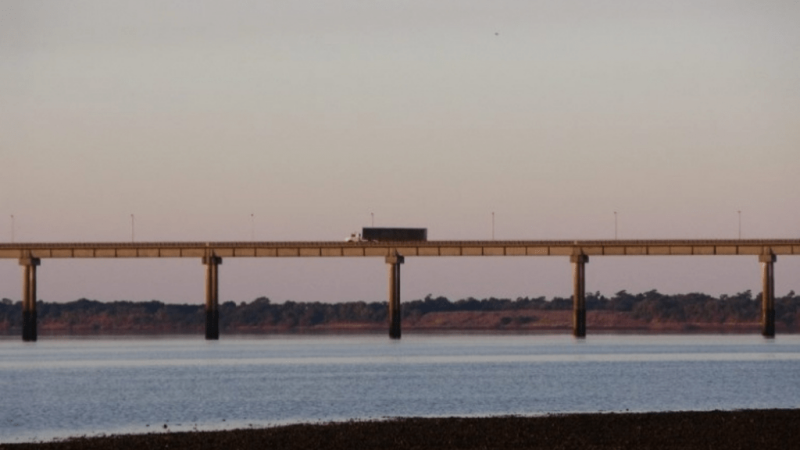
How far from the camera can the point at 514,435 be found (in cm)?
4762

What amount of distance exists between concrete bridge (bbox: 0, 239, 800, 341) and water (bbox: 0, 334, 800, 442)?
682 inches

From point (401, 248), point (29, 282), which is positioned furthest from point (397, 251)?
point (29, 282)

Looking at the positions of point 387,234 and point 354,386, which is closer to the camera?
point 354,386

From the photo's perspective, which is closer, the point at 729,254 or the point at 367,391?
the point at 367,391

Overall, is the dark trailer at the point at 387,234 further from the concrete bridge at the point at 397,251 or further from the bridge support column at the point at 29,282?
the bridge support column at the point at 29,282

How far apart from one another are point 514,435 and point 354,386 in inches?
1479

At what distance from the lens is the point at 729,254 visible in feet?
508

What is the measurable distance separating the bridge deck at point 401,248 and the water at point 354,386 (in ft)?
56.5

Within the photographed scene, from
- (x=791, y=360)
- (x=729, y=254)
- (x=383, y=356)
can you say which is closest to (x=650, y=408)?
(x=791, y=360)

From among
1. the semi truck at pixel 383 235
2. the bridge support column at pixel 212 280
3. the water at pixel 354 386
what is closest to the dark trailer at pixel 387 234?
the semi truck at pixel 383 235

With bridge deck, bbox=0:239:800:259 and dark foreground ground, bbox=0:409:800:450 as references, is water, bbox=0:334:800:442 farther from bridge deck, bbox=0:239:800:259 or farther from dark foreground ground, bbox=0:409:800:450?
bridge deck, bbox=0:239:800:259

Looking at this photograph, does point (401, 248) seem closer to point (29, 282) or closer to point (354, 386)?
point (29, 282)

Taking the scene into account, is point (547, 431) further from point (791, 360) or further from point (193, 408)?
point (791, 360)

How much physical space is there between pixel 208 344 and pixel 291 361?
43681 millimetres
